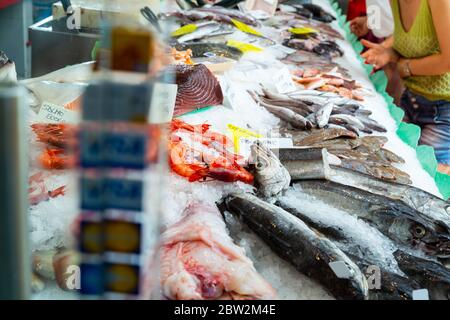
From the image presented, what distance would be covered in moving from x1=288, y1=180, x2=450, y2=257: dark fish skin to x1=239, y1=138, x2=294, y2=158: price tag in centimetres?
31

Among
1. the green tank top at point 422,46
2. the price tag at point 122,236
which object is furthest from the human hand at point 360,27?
the price tag at point 122,236

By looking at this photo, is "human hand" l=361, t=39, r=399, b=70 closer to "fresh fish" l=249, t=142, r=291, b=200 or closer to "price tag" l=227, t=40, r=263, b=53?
"price tag" l=227, t=40, r=263, b=53

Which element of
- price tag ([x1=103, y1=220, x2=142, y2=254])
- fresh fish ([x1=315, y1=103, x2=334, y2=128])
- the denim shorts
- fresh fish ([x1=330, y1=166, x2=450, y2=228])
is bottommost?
the denim shorts

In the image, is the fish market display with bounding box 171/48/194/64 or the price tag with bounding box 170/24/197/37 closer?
the fish market display with bounding box 171/48/194/64

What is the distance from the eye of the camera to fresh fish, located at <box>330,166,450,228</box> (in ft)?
7.63

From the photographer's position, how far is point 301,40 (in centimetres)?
514

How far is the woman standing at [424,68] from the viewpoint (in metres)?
3.96

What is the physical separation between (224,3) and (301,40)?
3.14 feet

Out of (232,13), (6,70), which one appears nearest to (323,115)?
(6,70)

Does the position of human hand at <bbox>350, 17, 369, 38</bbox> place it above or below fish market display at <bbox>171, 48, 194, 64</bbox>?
below

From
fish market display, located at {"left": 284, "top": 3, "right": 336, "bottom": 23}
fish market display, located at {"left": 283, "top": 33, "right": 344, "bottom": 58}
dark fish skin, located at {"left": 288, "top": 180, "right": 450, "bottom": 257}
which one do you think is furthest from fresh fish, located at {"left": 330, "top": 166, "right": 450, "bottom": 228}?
fish market display, located at {"left": 284, "top": 3, "right": 336, "bottom": 23}

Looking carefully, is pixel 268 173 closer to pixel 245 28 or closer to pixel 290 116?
pixel 290 116

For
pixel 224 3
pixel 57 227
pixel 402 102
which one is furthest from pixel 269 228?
pixel 224 3
